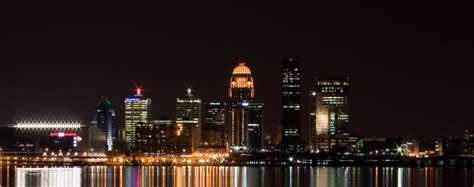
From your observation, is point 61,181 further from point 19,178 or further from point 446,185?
point 446,185

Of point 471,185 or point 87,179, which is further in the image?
point 87,179

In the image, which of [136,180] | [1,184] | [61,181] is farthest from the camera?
[136,180]

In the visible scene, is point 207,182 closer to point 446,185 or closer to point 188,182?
point 188,182

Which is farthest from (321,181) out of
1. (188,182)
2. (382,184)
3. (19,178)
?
(19,178)

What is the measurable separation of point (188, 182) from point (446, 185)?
3290 centimetres

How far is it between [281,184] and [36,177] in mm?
32602

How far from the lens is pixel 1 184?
123 m

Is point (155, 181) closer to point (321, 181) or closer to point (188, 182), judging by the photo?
point (188, 182)

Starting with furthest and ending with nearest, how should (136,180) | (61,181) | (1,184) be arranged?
(136,180) < (61,181) < (1,184)

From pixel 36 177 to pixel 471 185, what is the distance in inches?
2193

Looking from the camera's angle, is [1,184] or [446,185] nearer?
[1,184]

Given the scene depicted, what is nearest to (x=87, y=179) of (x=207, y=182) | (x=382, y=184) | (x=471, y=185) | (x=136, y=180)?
(x=136, y=180)

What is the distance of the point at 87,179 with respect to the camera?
472 ft

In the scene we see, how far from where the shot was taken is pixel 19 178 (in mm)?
141500
